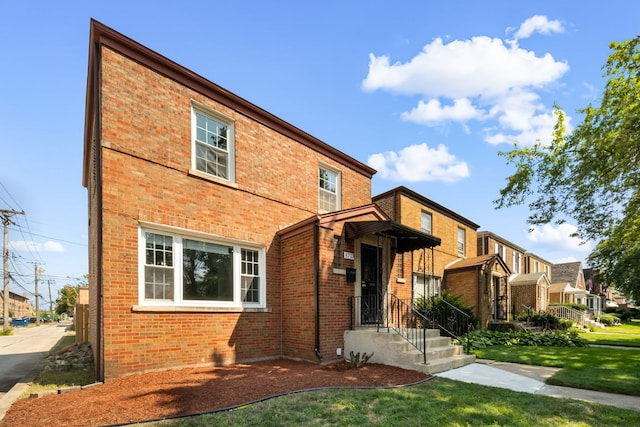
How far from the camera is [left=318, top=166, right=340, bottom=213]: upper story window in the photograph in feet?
40.8

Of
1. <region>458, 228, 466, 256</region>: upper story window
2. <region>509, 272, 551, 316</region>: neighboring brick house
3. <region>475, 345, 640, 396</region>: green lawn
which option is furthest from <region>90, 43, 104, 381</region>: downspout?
<region>509, 272, 551, 316</region>: neighboring brick house

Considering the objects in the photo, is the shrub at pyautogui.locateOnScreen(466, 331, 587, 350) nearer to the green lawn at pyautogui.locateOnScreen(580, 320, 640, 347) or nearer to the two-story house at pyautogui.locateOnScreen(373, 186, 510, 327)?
the green lawn at pyautogui.locateOnScreen(580, 320, 640, 347)

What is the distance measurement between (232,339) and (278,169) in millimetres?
4815

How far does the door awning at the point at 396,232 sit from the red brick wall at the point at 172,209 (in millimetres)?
1566

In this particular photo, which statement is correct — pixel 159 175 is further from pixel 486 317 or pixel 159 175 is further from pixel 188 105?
pixel 486 317

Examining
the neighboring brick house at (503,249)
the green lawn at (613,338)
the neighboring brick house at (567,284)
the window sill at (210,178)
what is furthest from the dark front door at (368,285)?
the neighboring brick house at (567,284)

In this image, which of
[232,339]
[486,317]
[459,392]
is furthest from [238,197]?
[486,317]

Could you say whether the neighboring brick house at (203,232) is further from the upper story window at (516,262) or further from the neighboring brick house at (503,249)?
the upper story window at (516,262)

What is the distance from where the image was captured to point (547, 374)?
820cm

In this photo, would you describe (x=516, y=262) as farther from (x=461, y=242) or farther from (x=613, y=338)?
(x=613, y=338)

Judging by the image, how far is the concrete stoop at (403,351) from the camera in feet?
26.6

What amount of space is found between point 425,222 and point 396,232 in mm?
8568

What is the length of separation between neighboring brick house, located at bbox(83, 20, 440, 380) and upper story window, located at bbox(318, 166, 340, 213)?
659 millimetres

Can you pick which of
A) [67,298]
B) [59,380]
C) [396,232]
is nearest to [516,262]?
[396,232]
